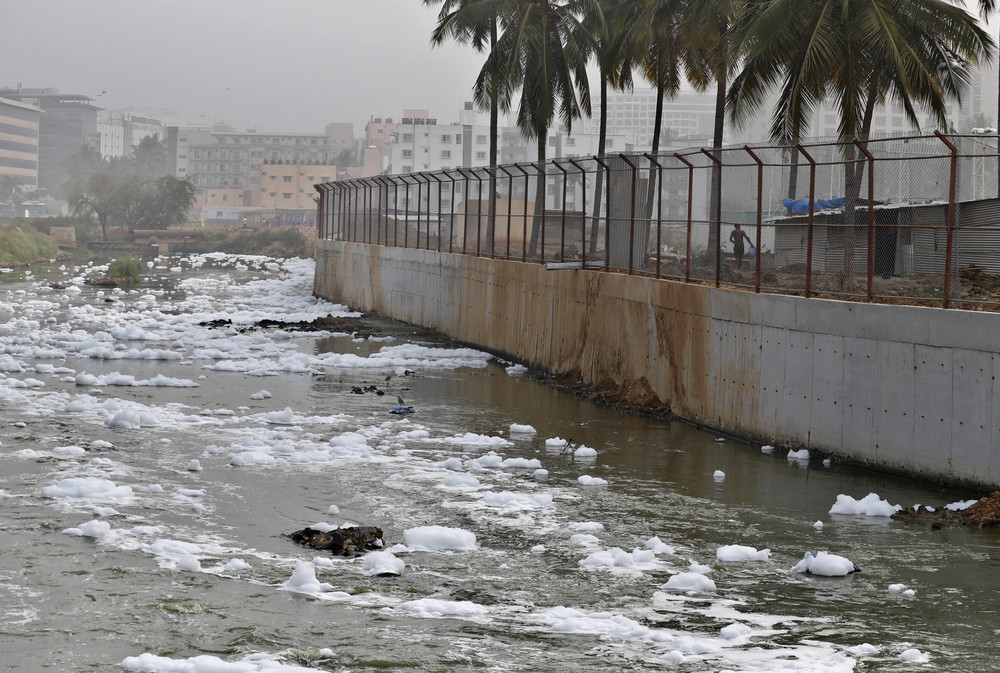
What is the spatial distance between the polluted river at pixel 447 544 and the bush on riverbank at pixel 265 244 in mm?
90565

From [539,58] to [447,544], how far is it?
3230 cm

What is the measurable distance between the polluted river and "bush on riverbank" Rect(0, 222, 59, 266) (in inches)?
2297

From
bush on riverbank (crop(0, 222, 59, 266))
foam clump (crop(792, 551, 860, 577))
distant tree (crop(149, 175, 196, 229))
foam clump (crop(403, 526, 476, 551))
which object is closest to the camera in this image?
foam clump (crop(792, 551, 860, 577))

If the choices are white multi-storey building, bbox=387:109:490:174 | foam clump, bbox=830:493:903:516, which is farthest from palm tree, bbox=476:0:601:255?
white multi-storey building, bbox=387:109:490:174

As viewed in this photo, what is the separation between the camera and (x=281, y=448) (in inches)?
635

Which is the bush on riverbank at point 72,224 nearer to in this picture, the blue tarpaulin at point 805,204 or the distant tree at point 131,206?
the distant tree at point 131,206

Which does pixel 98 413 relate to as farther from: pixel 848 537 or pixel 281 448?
pixel 848 537

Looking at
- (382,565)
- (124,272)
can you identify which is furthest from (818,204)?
(124,272)

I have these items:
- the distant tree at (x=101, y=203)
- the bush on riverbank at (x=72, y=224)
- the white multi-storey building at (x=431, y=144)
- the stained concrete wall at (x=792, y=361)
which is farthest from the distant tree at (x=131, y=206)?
the stained concrete wall at (x=792, y=361)

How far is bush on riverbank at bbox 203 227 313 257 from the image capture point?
365ft

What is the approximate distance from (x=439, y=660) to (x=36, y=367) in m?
17.8

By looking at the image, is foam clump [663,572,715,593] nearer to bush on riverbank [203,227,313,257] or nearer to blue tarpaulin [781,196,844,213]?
blue tarpaulin [781,196,844,213]

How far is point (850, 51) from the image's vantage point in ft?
80.4

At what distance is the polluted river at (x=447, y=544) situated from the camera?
8664 millimetres
